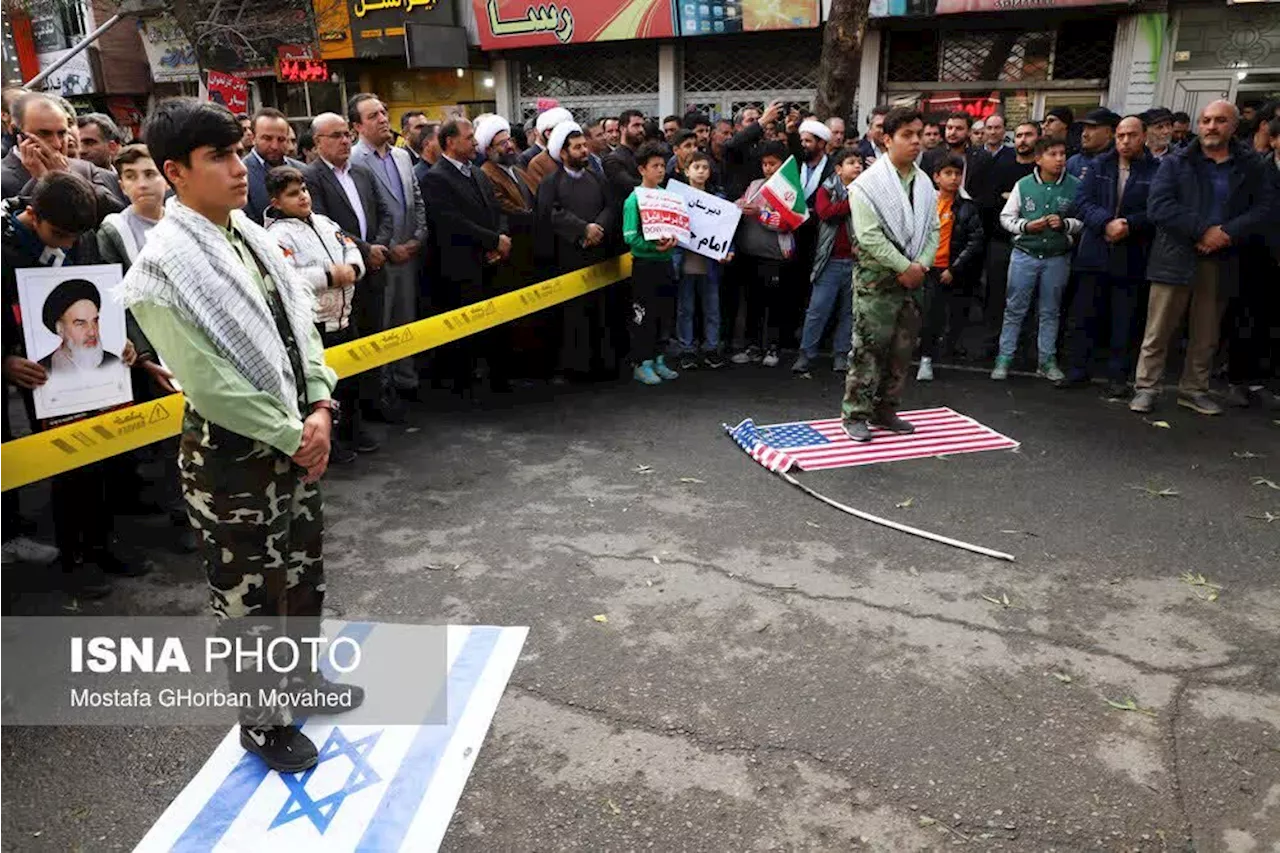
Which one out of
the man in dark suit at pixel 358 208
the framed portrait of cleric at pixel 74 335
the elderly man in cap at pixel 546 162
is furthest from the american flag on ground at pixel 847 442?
the framed portrait of cleric at pixel 74 335

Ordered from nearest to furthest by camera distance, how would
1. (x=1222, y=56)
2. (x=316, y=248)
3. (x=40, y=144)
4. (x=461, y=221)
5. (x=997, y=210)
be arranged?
A: (x=40, y=144)
(x=316, y=248)
(x=461, y=221)
(x=997, y=210)
(x=1222, y=56)

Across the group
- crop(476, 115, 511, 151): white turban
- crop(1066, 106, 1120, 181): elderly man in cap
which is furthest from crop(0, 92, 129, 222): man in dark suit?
crop(1066, 106, 1120, 181): elderly man in cap

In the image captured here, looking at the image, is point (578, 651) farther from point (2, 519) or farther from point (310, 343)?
point (2, 519)

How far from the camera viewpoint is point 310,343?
2.89 metres

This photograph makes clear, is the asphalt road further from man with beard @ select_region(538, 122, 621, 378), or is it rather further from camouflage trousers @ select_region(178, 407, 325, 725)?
man with beard @ select_region(538, 122, 621, 378)

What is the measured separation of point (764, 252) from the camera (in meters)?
7.55

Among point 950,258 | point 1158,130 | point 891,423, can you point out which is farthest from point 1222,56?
point 891,423

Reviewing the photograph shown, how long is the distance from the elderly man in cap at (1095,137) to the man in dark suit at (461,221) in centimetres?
447

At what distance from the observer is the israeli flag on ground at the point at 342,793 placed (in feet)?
8.78

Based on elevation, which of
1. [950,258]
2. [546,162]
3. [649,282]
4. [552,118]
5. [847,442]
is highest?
[552,118]

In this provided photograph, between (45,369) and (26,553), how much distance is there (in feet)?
3.51

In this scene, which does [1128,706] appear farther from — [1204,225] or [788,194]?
[788,194]

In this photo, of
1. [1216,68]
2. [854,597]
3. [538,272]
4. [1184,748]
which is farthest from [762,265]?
[1216,68]

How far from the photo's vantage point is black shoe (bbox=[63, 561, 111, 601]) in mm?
4086
